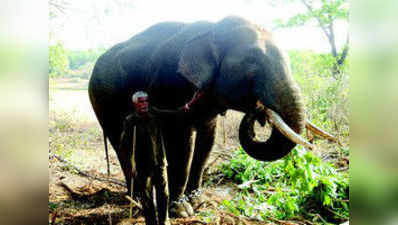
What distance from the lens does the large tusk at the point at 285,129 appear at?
5.19 feet

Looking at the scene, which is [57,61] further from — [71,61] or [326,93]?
[326,93]

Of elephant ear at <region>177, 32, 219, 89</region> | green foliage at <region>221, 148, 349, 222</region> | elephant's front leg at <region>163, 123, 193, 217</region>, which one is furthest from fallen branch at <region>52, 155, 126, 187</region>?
elephant ear at <region>177, 32, 219, 89</region>

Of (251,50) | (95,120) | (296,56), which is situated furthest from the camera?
(296,56)

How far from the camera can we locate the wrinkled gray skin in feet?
5.98

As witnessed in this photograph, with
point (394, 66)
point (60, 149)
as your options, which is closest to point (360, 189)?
point (394, 66)

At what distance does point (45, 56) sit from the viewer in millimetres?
984

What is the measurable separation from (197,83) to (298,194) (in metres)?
1.36

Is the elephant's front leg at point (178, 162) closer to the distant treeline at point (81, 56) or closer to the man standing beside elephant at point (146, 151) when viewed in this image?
the man standing beside elephant at point (146, 151)

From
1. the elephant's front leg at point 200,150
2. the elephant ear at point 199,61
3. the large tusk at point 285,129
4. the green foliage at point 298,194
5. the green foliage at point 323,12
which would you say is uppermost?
the green foliage at point 323,12

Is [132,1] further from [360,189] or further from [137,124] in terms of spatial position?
[360,189]

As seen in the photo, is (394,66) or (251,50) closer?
(394,66)

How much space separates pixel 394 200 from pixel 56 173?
2.16 metres

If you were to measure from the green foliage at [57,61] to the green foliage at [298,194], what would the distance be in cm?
156

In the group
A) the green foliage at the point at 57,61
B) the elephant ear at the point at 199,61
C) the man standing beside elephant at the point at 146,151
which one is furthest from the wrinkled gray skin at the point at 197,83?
the green foliage at the point at 57,61
